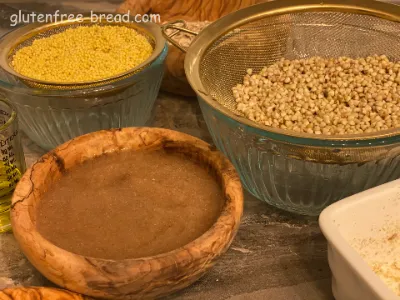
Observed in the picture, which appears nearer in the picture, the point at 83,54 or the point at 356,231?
the point at 356,231

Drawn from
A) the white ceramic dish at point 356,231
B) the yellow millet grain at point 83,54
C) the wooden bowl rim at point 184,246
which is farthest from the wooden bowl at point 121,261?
the yellow millet grain at point 83,54

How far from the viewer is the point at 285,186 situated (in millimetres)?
934

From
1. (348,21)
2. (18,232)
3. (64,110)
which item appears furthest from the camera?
(348,21)

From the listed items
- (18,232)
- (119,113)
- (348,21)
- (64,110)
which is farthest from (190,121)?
(18,232)

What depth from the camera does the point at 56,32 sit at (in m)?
1.26

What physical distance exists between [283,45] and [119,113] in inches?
16.0

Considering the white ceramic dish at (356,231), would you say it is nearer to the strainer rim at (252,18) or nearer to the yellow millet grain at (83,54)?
the strainer rim at (252,18)

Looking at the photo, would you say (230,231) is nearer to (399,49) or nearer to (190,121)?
(190,121)

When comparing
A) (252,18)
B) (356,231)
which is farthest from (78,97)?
(356,231)

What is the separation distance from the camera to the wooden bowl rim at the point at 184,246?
2.42 feet

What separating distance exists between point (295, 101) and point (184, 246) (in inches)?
17.4

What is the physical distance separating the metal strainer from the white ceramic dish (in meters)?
0.51

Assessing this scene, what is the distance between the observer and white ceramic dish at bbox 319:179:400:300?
0.69 metres

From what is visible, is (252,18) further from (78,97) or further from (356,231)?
(356,231)
